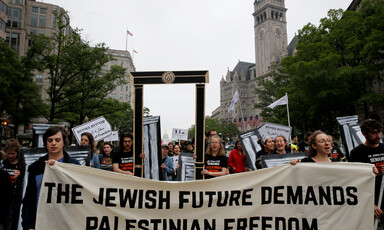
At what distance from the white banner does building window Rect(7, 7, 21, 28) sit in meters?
54.6

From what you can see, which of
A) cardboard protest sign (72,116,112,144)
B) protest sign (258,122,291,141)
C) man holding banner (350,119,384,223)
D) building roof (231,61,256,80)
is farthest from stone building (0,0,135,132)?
building roof (231,61,256,80)

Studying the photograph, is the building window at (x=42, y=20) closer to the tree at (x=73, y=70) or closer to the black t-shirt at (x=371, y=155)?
the tree at (x=73, y=70)

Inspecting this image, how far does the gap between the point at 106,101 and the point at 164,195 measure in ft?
83.0

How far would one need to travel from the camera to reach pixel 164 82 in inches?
231

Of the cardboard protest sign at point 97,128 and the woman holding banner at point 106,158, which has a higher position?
the cardboard protest sign at point 97,128

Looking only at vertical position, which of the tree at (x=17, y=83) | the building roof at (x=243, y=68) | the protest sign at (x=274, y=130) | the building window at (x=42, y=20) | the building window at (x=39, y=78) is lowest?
the protest sign at (x=274, y=130)

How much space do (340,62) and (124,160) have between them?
24.3 metres

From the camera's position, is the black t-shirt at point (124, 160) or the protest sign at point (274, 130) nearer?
the black t-shirt at point (124, 160)

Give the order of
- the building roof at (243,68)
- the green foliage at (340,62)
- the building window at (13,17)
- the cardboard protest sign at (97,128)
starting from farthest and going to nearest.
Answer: the building roof at (243,68)
the building window at (13,17)
the green foliage at (340,62)
the cardboard protest sign at (97,128)

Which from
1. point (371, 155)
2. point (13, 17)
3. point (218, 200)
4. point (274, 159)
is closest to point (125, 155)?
point (218, 200)

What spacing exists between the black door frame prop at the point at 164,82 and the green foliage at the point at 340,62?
18389 mm

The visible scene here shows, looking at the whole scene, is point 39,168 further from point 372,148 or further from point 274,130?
point 274,130

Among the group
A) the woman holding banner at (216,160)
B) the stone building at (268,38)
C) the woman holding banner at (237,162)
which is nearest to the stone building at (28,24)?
the woman holding banner at (237,162)

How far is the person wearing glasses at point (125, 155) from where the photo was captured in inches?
232
